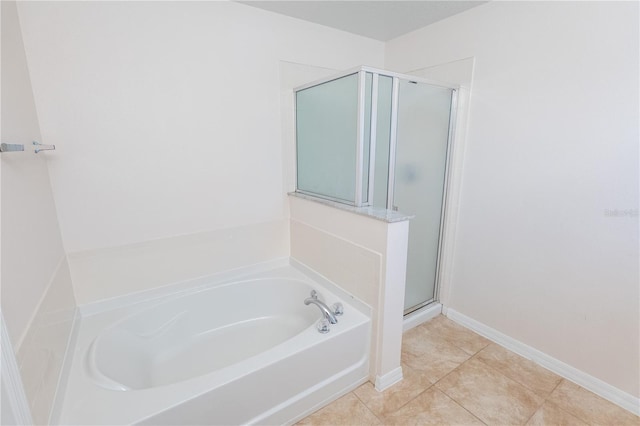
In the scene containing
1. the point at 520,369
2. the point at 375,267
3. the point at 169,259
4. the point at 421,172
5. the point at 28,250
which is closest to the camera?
the point at 28,250

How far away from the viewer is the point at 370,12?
2.06m

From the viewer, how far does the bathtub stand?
1196 mm

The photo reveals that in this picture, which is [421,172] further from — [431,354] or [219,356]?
[219,356]

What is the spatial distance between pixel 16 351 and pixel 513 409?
2.10m

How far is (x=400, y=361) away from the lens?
74.2 inches

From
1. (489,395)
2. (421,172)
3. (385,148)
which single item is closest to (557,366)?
(489,395)

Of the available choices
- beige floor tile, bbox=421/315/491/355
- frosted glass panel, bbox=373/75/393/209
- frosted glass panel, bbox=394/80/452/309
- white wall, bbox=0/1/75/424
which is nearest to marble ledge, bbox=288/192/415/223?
frosted glass panel, bbox=373/75/393/209

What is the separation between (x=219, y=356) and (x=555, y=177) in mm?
2234

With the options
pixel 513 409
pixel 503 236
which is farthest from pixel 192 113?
pixel 513 409

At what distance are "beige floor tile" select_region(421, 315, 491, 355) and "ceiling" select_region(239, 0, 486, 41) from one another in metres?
2.21

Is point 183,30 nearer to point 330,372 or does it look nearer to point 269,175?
point 269,175

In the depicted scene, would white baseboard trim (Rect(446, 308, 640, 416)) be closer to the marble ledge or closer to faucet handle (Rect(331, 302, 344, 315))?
faucet handle (Rect(331, 302, 344, 315))

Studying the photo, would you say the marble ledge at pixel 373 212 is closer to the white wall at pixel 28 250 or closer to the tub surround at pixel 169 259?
the tub surround at pixel 169 259

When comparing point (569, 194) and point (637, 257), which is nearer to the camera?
point (637, 257)
